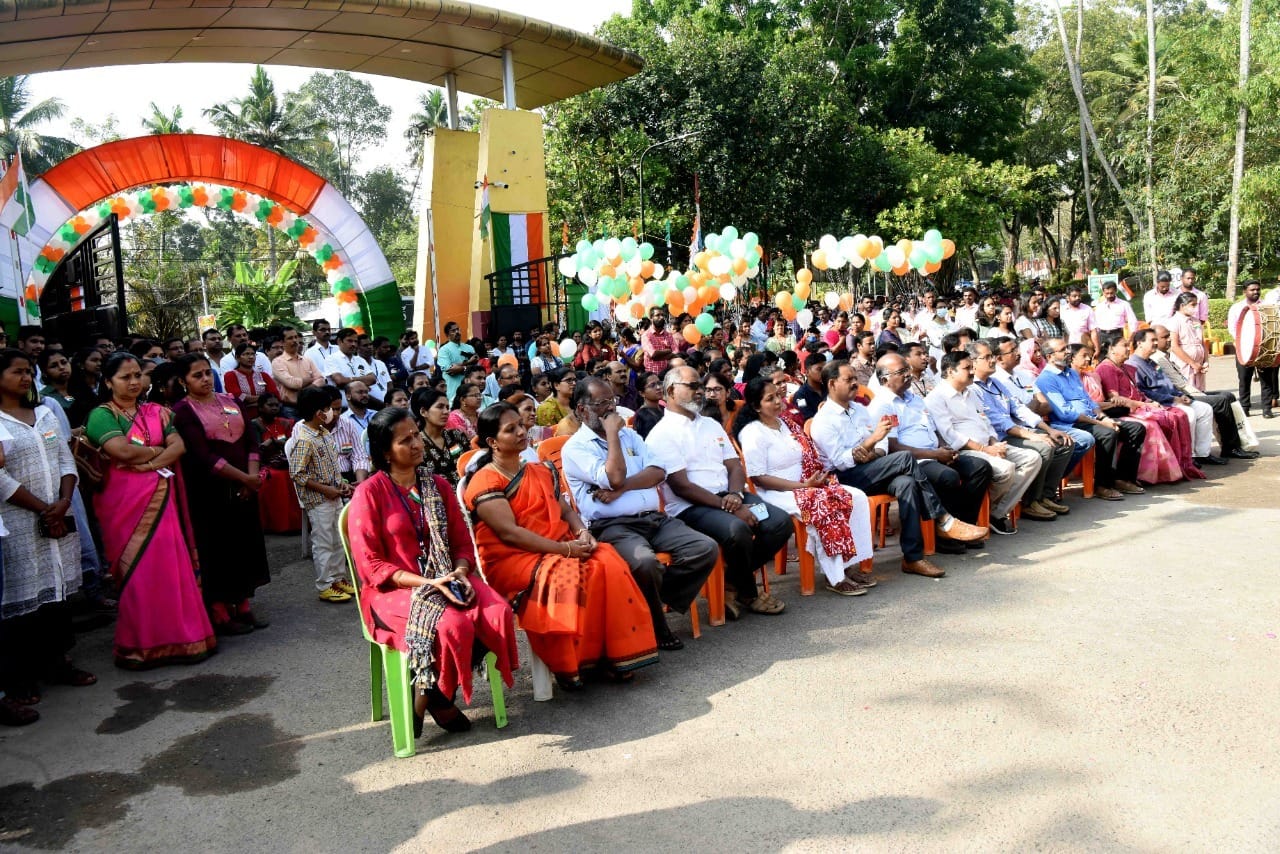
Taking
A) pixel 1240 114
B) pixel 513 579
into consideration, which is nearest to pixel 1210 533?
pixel 513 579

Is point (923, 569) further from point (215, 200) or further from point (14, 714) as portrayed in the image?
point (215, 200)

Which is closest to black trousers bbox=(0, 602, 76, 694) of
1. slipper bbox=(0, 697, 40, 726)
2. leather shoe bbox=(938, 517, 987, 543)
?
slipper bbox=(0, 697, 40, 726)

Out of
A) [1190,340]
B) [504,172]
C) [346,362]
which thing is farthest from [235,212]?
[1190,340]

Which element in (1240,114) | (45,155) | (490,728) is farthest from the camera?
(45,155)

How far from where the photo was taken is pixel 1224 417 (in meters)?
8.34

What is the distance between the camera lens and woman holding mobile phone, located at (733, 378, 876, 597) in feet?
17.8

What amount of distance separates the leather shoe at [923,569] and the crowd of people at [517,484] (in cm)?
3

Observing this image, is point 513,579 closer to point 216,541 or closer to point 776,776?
point 776,776

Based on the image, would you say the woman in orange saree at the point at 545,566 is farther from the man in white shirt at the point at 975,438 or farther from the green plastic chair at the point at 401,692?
the man in white shirt at the point at 975,438

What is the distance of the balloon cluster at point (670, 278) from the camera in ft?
37.9

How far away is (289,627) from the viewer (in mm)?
5305

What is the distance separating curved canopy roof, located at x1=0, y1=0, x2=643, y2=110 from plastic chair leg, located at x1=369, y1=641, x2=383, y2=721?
1001 centimetres

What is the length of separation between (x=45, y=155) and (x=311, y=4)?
27577 millimetres

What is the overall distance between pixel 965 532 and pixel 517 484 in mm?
3057
